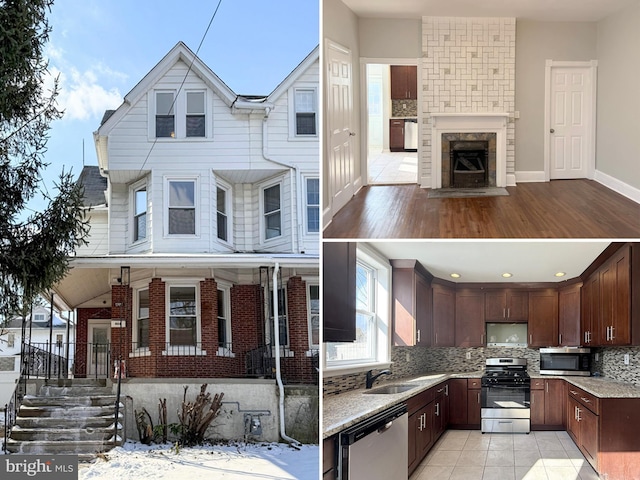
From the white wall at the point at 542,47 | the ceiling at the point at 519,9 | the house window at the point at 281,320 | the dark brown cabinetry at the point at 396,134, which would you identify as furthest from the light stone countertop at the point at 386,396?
the dark brown cabinetry at the point at 396,134

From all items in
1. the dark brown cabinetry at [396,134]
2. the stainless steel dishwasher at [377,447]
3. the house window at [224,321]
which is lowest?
the stainless steel dishwasher at [377,447]

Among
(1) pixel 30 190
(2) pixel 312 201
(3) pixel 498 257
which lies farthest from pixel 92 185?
(3) pixel 498 257

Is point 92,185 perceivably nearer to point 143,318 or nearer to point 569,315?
point 143,318

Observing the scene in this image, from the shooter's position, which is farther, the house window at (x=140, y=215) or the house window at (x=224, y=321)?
the house window at (x=224, y=321)

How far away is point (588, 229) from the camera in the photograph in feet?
11.9

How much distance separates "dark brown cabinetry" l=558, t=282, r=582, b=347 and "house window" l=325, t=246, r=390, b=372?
3.27 ft

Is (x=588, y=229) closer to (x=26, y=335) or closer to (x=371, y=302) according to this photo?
(x=371, y=302)

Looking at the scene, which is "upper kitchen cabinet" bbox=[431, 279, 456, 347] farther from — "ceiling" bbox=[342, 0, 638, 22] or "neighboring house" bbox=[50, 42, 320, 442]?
"ceiling" bbox=[342, 0, 638, 22]

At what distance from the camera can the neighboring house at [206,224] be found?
4.66 meters

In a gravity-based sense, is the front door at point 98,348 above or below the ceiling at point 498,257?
below

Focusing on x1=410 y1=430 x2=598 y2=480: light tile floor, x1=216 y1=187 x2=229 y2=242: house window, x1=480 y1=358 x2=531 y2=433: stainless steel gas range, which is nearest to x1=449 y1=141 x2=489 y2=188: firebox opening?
x1=480 y1=358 x2=531 y2=433: stainless steel gas range

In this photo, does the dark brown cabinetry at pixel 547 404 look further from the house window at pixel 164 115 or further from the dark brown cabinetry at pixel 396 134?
the dark brown cabinetry at pixel 396 134

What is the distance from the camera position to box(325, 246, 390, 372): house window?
397 centimetres

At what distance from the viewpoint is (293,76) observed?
15.0 feet
